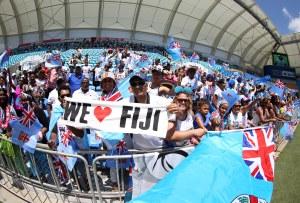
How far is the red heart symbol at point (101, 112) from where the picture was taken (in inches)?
172

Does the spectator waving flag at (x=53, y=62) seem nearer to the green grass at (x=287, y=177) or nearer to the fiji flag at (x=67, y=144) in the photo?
the green grass at (x=287, y=177)

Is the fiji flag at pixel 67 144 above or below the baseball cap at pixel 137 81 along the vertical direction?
below

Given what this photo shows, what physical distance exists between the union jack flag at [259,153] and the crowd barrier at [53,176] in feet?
2.83

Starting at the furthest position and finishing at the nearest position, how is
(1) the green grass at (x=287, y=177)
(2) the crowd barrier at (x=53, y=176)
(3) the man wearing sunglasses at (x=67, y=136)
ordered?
1. (1) the green grass at (x=287, y=177)
2. (3) the man wearing sunglasses at (x=67, y=136)
3. (2) the crowd barrier at (x=53, y=176)

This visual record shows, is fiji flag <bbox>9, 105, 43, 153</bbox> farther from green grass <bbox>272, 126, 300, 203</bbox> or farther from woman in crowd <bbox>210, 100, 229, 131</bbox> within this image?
green grass <bbox>272, 126, 300, 203</bbox>

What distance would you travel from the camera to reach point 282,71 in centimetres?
5219

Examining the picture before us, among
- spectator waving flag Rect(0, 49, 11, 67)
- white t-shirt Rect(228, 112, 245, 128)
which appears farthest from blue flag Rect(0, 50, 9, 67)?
white t-shirt Rect(228, 112, 245, 128)

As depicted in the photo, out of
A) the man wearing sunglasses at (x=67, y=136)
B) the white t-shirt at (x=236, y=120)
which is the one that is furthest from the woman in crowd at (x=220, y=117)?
the man wearing sunglasses at (x=67, y=136)

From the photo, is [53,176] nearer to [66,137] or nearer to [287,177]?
[66,137]

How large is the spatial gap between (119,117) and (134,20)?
105 feet

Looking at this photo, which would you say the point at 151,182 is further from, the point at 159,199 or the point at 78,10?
the point at 78,10

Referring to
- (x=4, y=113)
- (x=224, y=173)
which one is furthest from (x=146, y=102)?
(x=4, y=113)

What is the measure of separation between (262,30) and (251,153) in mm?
40346

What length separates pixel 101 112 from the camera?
14.4 feet
